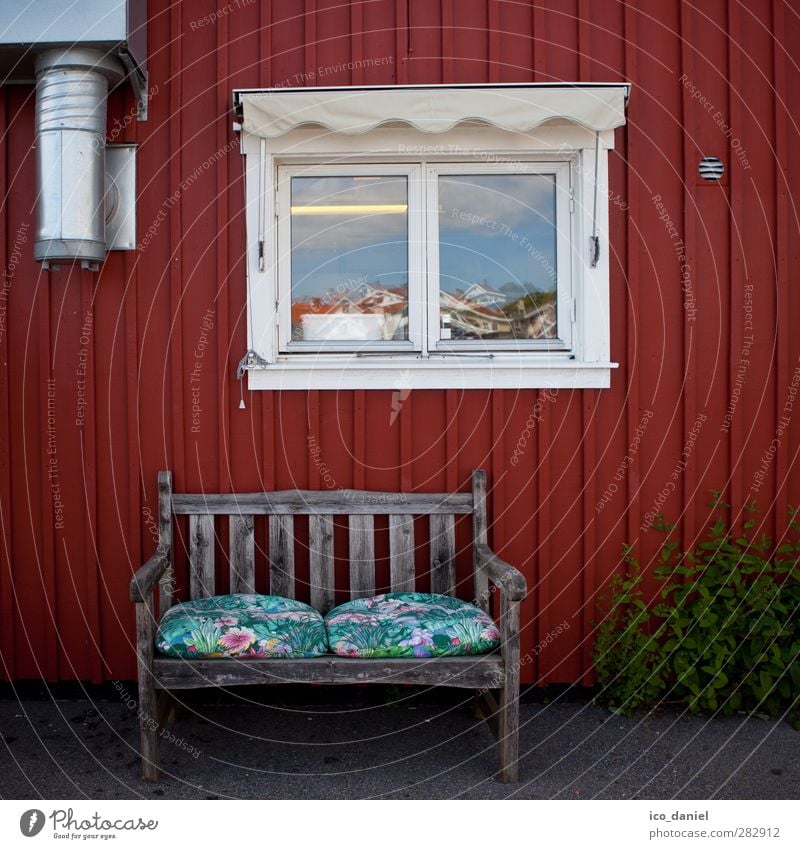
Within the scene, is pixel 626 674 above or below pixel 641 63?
below

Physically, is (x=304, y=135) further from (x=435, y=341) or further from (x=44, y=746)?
(x=44, y=746)

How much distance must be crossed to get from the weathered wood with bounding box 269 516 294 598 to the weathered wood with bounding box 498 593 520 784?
1142mm

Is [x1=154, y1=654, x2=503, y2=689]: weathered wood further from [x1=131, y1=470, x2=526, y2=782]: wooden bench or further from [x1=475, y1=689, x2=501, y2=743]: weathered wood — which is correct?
[x1=131, y1=470, x2=526, y2=782]: wooden bench

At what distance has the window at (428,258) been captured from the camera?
4.35m

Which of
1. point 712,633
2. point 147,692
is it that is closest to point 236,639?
point 147,692

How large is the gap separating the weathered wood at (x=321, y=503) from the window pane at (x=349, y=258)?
765 mm

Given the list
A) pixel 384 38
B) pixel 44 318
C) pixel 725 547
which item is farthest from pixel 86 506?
pixel 725 547

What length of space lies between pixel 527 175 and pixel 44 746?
3.36 meters

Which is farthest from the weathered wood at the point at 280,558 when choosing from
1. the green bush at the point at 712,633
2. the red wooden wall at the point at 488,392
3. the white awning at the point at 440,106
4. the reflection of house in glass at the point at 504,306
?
the white awning at the point at 440,106

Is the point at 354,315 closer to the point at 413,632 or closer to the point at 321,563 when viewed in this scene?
the point at 321,563

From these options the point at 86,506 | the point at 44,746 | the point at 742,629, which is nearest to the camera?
the point at 44,746

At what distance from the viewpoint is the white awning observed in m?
4.05

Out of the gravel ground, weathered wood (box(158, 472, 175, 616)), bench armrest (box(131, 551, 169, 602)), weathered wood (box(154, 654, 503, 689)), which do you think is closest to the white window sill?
weathered wood (box(158, 472, 175, 616))

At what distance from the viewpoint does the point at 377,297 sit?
4496mm
